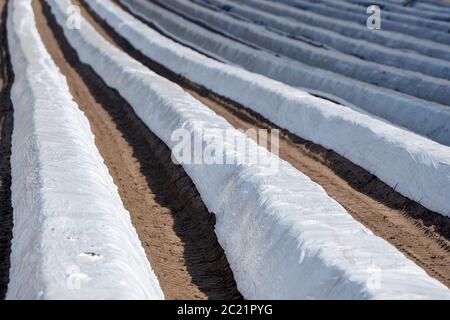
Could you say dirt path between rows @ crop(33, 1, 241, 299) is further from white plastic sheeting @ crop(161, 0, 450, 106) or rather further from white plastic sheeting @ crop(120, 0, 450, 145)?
white plastic sheeting @ crop(161, 0, 450, 106)

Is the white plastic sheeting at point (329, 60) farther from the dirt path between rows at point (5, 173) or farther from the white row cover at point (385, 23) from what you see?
the dirt path between rows at point (5, 173)

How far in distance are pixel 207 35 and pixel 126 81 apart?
1129 cm

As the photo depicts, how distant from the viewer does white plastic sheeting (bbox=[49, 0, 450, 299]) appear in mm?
7262

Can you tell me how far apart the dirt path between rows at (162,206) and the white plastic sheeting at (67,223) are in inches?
16.5

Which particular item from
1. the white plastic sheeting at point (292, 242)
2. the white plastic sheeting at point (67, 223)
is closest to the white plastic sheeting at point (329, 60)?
the white plastic sheeting at point (292, 242)

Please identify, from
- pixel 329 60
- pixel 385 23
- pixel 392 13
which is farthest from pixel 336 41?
pixel 392 13

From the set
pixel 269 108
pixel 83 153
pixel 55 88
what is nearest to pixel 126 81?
pixel 55 88

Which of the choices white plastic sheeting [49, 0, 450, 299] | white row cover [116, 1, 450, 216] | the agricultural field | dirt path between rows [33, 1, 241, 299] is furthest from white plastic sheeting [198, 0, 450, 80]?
white plastic sheeting [49, 0, 450, 299]

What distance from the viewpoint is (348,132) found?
575 inches

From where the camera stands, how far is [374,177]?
1284cm

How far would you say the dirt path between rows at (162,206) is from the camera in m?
8.86

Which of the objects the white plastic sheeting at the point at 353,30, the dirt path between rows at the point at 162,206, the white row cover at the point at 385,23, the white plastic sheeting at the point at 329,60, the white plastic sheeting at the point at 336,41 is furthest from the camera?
the white row cover at the point at 385,23
